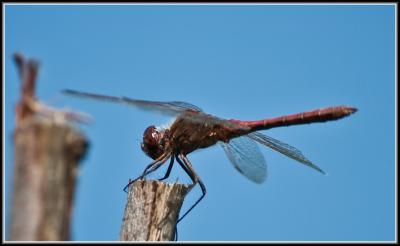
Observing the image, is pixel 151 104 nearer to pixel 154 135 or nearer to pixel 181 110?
pixel 181 110

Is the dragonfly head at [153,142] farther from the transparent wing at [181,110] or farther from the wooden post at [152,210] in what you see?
the wooden post at [152,210]

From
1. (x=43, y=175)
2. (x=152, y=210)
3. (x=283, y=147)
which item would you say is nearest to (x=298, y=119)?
(x=283, y=147)

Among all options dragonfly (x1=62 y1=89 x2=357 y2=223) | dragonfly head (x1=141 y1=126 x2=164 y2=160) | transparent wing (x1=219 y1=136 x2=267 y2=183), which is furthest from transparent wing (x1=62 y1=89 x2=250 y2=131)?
→ dragonfly head (x1=141 y1=126 x2=164 y2=160)

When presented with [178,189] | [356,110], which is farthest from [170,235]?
[356,110]

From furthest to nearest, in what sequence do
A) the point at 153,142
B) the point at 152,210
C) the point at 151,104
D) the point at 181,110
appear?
1. the point at 153,142
2. the point at 181,110
3. the point at 151,104
4. the point at 152,210

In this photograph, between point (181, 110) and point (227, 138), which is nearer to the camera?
point (181, 110)

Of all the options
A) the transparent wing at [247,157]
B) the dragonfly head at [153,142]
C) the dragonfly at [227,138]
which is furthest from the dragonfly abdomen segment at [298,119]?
the dragonfly head at [153,142]

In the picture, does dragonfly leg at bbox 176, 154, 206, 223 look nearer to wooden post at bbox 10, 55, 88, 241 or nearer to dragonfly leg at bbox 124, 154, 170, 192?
dragonfly leg at bbox 124, 154, 170, 192
